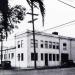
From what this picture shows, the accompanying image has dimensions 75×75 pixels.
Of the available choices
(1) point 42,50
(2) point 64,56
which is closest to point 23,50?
(1) point 42,50

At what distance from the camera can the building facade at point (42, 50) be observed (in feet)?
128

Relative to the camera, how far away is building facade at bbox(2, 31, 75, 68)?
39.2 metres

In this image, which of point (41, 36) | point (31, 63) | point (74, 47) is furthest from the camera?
point (74, 47)

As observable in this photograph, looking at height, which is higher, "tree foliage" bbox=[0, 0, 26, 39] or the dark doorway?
"tree foliage" bbox=[0, 0, 26, 39]

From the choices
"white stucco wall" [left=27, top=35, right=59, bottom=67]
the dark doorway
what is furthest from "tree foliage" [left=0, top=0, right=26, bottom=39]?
the dark doorway

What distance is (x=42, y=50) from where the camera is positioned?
41.2m

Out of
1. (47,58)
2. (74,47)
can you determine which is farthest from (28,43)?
(74,47)

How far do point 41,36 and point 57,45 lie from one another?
209 inches

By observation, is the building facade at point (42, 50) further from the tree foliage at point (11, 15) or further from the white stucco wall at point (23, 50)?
the tree foliage at point (11, 15)

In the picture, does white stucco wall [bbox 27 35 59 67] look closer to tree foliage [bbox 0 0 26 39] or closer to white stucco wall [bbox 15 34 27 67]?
white stucco wall [bbox 15 34 27 67]

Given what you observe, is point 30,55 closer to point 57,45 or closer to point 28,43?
point 28,43

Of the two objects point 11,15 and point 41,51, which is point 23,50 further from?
point 11,15

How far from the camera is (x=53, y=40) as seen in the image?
43688 millimetres

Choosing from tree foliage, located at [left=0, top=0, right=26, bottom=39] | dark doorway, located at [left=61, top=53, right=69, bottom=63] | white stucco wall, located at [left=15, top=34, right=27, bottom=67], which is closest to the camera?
tree foliage, located at [left=0, top=0, right=26, bottom=39]
